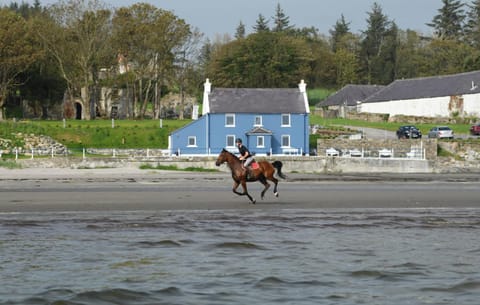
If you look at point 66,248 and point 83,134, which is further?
point 83,134

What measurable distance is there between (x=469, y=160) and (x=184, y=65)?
3758cm

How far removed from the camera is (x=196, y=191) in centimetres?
3422

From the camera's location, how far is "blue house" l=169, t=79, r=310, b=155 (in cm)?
6131

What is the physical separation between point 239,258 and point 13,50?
61.3 m

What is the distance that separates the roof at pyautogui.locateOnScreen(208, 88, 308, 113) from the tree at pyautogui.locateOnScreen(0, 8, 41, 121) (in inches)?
795

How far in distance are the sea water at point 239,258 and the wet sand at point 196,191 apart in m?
3.34

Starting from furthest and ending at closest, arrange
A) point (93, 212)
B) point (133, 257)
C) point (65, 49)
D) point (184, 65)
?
point (184, 65) → point (65, 49) → point (93, 212) → point (133, 257)

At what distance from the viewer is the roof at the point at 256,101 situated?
6250 centimetres

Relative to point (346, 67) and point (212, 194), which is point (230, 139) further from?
point (346, 67)

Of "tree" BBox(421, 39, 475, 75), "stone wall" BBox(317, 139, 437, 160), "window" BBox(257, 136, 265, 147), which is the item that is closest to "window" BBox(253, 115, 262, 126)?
"window" BBox(257, 136, 265, 147)

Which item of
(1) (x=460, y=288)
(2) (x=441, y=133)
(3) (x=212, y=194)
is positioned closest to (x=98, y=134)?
(2) (x=441, y=133)

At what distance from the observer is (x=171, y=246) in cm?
1827

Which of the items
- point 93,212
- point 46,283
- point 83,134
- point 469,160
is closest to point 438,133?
point 469,160

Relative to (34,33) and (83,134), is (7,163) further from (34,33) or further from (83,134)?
(34,33)
